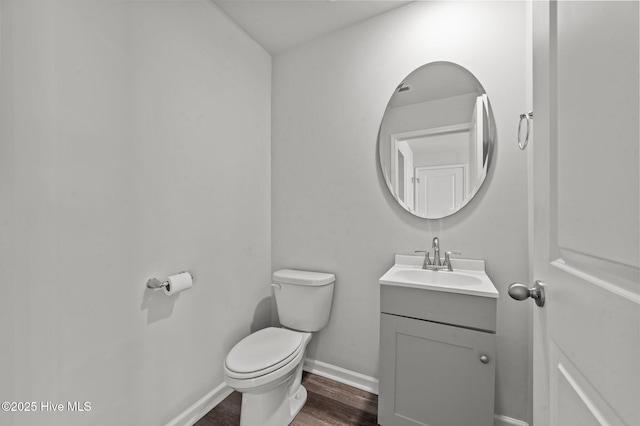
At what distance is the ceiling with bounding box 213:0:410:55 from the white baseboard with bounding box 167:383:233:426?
7.87 feet

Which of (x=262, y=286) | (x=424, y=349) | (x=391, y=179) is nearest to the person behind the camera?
(x=424, y=349)

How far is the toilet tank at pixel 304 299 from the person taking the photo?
173 cm

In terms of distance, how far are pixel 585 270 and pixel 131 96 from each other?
1663mm

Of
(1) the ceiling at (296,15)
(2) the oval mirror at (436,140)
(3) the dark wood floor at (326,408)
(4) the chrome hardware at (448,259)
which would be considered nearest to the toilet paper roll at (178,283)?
(3) the dark wood floor at (326,408)

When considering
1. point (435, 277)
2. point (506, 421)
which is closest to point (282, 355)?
point (435, 277)

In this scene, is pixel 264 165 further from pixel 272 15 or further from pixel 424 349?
pixel 424 349

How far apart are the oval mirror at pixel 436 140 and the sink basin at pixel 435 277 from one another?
0.34 metres

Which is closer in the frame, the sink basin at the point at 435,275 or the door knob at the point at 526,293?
the door knob at the point at 526,293

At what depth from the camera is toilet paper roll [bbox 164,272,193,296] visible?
1.28m

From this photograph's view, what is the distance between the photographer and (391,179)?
1686 mm

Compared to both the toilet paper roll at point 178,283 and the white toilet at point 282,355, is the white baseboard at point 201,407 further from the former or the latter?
the toilet paper roll at point 178,283

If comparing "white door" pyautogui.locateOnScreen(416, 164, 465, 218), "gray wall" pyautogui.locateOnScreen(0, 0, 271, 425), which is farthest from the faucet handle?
"gray wall" pyautogui.locateOnScreen(0, 0, 271, 425)

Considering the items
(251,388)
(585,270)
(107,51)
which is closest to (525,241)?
(585,270)

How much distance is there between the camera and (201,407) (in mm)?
1504
